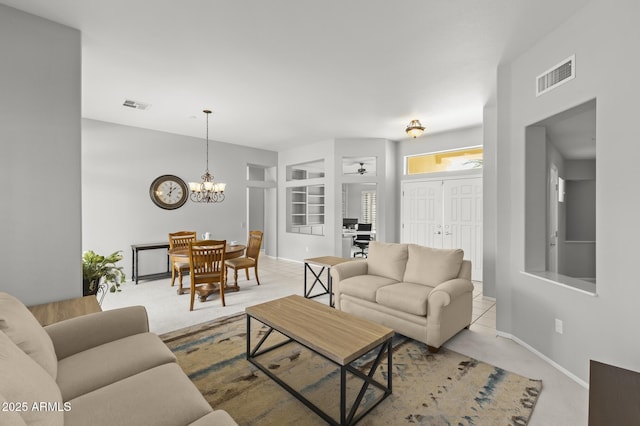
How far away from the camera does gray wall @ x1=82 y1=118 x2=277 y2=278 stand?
16.4ft

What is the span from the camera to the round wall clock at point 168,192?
224 inches

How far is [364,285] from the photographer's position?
130 inches

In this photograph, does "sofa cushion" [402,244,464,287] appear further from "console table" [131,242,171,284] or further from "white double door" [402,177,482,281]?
"console table" [131,242,171,284]

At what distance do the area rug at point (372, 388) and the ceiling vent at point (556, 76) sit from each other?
2.47m

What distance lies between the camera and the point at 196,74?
132 inches

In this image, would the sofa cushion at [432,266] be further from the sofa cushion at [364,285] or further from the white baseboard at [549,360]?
the white baseboard at [549,360]

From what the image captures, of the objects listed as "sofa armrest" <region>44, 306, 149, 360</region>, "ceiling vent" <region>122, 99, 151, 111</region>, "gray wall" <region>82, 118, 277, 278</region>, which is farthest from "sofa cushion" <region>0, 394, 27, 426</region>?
"gray wall" <region>82, 118, 277, 278</region>

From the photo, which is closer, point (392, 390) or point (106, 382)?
point (106, 382)

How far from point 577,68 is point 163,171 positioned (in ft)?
20.6

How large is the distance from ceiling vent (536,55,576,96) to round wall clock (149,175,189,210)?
5.97 meters


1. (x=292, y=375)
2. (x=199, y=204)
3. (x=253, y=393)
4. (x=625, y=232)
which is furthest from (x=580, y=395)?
(x=199, y=204)

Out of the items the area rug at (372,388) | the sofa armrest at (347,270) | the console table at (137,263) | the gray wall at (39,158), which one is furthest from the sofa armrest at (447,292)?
the console table at (137,263)

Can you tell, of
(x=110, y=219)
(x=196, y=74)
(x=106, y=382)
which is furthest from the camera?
(x=110, y=219)

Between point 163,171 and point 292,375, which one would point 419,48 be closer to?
point 292,375
